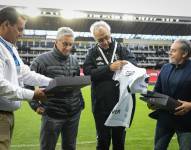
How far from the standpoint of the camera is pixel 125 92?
4676 mm

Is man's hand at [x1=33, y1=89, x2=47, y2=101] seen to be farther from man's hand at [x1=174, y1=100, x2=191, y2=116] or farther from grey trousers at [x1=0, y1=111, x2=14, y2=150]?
man's hand at [x1=174, y1=100, x2=191, y2=116]

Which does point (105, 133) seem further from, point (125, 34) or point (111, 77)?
point (125, 34)

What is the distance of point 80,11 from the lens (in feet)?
130

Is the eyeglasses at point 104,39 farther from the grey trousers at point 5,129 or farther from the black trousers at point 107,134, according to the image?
the grey trousers at point 5,129

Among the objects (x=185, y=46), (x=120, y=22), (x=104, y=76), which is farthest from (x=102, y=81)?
(x=120, y=22)

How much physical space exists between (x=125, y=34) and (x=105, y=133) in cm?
4090

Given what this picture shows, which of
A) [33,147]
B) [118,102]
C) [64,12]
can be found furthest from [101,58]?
[64,12]

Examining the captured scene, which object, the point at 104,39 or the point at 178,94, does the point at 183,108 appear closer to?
the point at 178,94

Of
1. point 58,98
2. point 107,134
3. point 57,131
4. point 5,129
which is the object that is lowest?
point 107,134

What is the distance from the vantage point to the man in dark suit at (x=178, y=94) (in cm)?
414

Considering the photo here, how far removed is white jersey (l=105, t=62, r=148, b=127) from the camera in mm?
4586

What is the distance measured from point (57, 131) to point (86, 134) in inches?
137

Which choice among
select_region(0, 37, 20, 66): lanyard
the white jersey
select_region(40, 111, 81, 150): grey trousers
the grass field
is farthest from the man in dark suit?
the grass field

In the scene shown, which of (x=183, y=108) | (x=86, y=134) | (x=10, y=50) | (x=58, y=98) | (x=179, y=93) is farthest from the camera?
(x=86, y=134)
